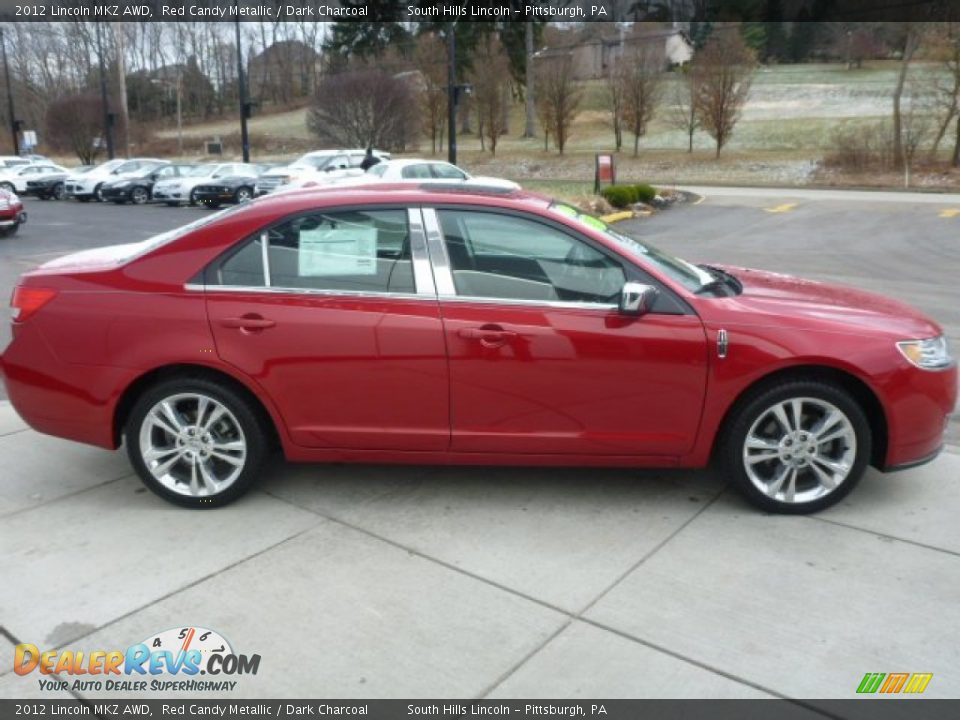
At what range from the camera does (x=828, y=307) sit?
4195 millimetres

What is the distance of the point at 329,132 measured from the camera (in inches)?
1773

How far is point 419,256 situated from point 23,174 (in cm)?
3511

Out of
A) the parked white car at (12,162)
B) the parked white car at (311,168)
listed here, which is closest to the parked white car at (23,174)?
the parked white car at (12,162)

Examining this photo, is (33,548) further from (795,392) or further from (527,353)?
(795,392)

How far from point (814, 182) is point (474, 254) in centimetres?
2880

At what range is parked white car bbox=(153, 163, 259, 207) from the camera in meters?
26.6

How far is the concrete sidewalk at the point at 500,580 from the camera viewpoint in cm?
302

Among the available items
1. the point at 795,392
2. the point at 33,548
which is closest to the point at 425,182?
the point at 795,392

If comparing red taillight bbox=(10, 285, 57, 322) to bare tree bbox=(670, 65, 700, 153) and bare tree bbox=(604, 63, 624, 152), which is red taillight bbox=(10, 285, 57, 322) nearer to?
bare tree bbox=(670, 65, 700, 153)

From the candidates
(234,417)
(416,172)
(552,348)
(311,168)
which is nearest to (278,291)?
(234,417)

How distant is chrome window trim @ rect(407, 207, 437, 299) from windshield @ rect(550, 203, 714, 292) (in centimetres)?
67

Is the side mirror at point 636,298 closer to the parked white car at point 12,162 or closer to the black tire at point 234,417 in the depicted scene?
the black tire at point 234,417

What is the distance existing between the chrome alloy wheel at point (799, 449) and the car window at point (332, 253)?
73.7 inches

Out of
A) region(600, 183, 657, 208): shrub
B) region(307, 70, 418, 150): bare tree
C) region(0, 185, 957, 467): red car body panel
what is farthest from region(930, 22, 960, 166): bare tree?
region(0, 185, 957, 467): red car body panel
